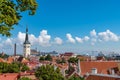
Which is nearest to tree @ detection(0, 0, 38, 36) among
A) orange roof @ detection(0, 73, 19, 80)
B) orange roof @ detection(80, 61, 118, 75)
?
orange roof @ detection(0, 73, 19, 80)

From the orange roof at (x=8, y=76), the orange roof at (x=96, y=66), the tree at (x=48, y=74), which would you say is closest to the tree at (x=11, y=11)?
the tree at (x=48, y=74)

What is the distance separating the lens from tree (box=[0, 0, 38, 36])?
41.0 feet

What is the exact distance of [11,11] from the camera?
12.9m

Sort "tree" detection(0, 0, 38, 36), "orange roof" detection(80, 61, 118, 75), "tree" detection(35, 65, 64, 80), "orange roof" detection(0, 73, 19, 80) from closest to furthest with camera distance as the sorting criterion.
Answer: "tree" detection(0, 0, 38, 36)
"tree" detection(35, 65, 64, 80)
"orange roof" detection(0, 73, 19, 80)
"orange roof" detection(80, 61, 118, 75)

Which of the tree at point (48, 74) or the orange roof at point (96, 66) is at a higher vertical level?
the orange roof at point (96, 66)

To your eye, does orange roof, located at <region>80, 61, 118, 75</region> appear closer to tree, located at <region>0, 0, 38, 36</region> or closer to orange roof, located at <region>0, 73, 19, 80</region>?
orange roof, located at <region>0, 73, 19, 80</region>

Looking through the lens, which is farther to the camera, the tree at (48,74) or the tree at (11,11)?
the tree at (48,74)

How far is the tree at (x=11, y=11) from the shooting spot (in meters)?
12.5

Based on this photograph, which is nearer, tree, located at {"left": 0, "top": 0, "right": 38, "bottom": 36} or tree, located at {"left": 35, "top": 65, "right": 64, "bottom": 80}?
tree, located at {"left": 0, "top": 0, "right": 38, "bottom": 36}

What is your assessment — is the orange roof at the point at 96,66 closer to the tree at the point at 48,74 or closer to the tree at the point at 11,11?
the tree at the point at 48,74

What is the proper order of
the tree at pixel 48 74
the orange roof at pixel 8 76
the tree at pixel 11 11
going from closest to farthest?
the tree at pixel 11 11 → the tree at pixel 48 74 → the orange roof at pixel 8 76

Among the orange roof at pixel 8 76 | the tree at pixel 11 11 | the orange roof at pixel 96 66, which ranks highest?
the tree at pixel 11 11

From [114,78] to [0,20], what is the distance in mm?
17183

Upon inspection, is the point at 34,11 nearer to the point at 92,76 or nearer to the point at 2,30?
the point at 2,30
